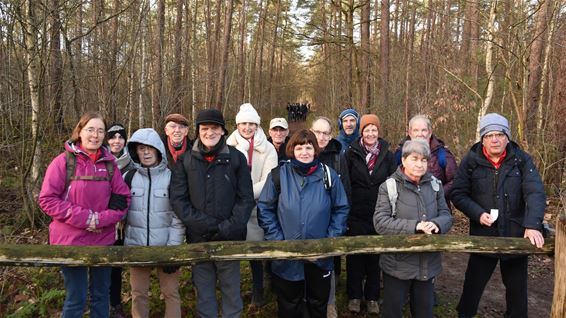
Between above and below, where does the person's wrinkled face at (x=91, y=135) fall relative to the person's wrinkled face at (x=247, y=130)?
below

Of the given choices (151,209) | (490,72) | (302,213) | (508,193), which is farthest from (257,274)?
(490,72)

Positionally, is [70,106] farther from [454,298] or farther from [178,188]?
[454,298]

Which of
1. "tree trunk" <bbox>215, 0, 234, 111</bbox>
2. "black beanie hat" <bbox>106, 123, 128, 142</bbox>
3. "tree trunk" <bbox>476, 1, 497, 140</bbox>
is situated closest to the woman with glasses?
"black beanie hat" <bbox>106, 123, 128, 142</bbox>

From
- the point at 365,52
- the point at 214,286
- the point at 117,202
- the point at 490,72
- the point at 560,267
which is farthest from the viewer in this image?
the point at 365,52

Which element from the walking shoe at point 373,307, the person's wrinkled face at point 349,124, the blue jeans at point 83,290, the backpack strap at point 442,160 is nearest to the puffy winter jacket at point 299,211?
the walking shoe at point 373,307

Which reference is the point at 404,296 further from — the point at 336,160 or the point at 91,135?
the point at 91,135

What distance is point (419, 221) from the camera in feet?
10.2

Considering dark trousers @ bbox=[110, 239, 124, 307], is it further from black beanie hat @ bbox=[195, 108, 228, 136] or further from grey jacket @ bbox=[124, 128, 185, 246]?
black beanie hat @ bbox=[195, 108, 228, 136]

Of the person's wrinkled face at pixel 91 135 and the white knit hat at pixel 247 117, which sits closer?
the person's wrinkled face at pixel 91 135

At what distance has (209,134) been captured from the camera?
10.7 ft

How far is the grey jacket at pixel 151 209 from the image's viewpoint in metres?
3.35

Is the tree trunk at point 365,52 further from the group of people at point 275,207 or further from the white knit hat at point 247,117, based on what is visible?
the group of people at point 275,207

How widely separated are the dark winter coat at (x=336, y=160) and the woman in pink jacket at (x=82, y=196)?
1939 millimetres

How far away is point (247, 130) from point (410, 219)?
1.90m
